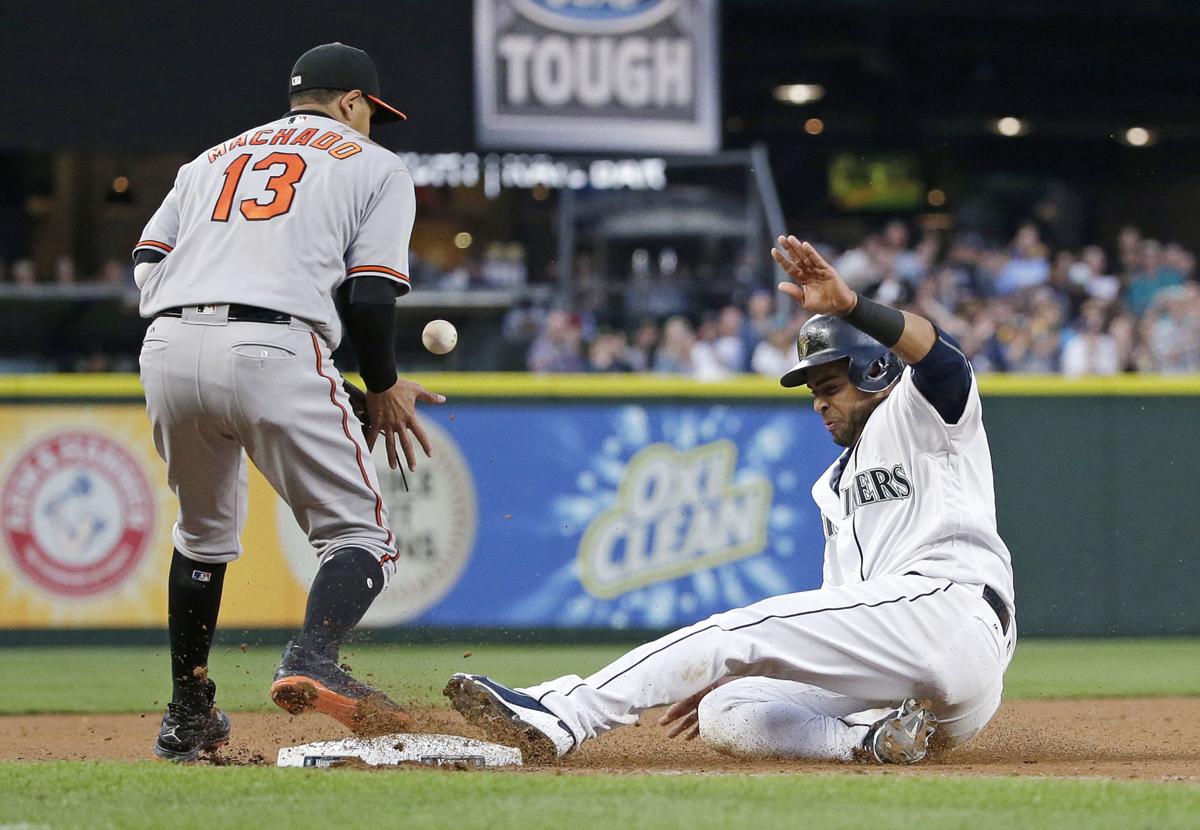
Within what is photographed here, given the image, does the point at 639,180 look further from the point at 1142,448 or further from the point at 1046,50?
the point at 1142,448

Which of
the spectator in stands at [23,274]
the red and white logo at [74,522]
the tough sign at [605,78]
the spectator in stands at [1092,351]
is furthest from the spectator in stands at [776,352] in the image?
the spectator in stands at [23,274]

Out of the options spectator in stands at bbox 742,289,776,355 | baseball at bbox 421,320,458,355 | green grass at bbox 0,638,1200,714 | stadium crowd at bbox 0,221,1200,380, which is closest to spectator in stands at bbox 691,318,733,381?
stadium crowd at bbox 0,221,1200,380

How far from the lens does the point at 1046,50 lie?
1841 centimetres

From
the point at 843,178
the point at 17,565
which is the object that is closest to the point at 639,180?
the point at 843,178

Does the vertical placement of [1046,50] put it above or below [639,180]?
above

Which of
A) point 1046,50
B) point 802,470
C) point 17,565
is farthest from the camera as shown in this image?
point 1046,50

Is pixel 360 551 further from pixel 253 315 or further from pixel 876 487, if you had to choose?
pixel 876 487

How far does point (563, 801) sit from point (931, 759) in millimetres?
1489

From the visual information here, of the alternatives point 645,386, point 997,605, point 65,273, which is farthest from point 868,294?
point 997,605

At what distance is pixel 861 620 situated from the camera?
4.05 meters

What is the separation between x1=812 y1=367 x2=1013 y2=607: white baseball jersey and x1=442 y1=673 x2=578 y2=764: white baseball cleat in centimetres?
98

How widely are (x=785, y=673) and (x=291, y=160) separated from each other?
1827 millimetres

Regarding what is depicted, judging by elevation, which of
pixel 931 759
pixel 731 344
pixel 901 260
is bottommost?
pixel 931 759

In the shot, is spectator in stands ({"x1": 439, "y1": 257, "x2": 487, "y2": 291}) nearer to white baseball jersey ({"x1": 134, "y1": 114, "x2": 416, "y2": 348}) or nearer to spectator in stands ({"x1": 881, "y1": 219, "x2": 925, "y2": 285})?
spectator in stands ({"x1": 881, "y1": 219, "x2": 925, "y2": 285})
